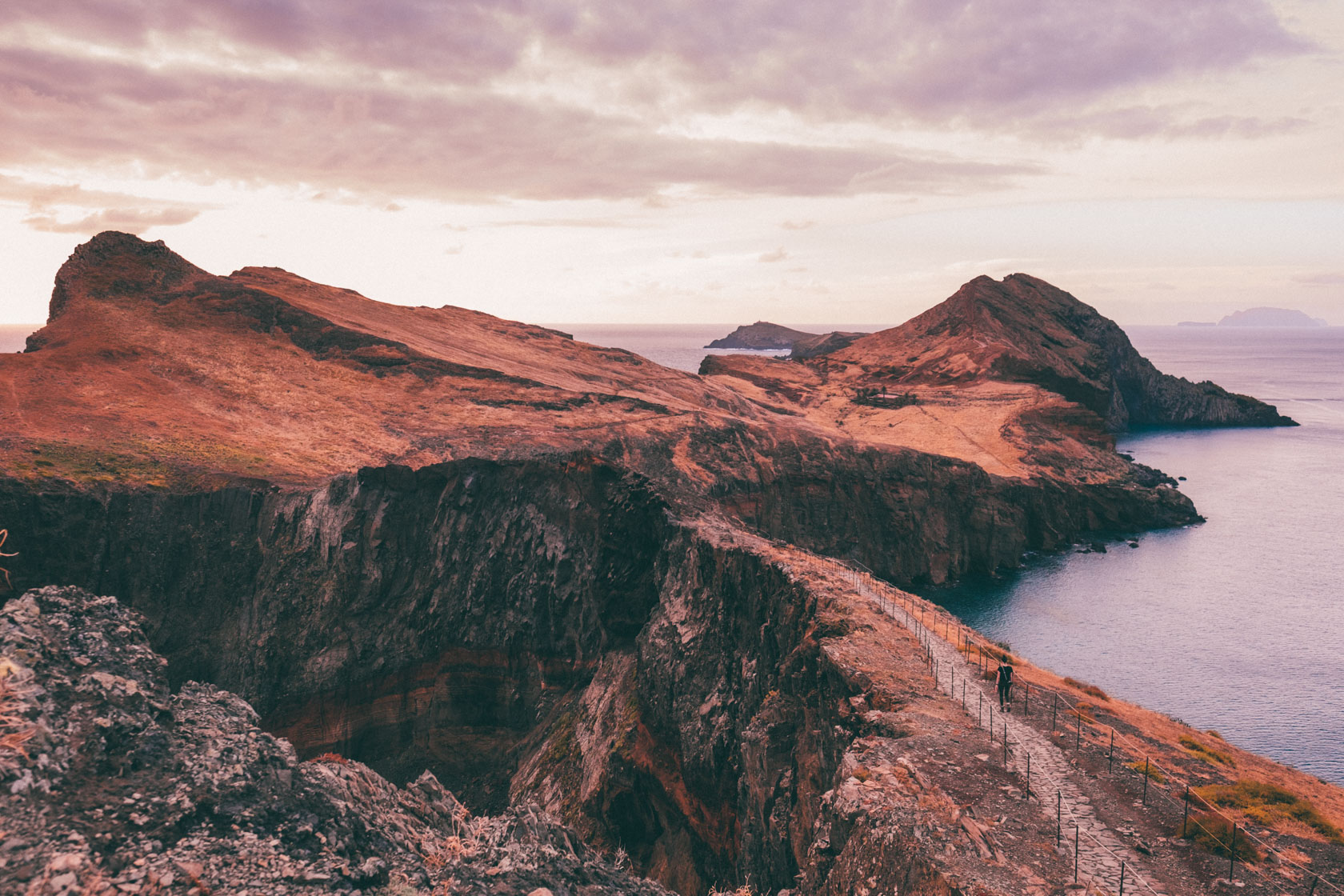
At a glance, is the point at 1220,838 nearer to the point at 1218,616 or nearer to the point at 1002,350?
the point at 1218,616

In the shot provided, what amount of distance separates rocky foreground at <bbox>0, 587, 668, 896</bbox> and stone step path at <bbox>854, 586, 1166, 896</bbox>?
1194cm

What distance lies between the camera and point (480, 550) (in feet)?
208

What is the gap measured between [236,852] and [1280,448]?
209 m

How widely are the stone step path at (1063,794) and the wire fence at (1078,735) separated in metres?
0.08

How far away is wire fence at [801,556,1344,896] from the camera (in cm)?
1925

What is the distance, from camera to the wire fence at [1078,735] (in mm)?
19250

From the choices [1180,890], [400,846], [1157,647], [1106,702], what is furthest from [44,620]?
[1157,647]

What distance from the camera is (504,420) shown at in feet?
299

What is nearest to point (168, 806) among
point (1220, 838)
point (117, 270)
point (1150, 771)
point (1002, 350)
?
point (1220, 838)

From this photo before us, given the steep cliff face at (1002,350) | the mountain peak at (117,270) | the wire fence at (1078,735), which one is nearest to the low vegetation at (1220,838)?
the wire fence at (1078,735)

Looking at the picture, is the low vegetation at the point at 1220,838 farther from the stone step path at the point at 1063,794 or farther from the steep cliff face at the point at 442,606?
the steep cliff face at the point at 442,606

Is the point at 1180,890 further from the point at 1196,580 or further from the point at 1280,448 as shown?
the point at 1280,448

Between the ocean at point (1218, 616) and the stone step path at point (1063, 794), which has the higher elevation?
the stone step path at point (1063, 794)

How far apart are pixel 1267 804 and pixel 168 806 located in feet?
96.4
